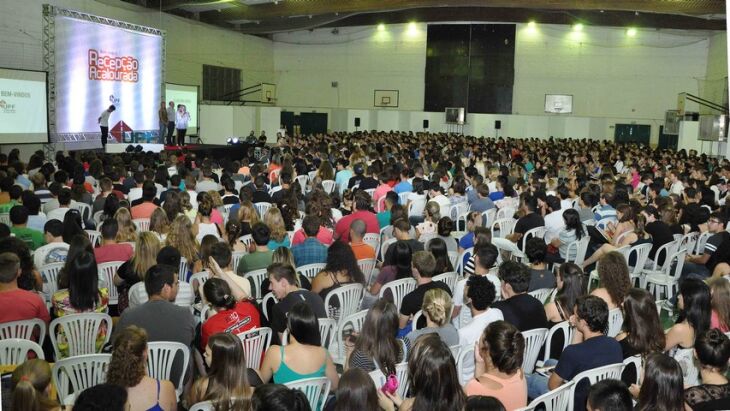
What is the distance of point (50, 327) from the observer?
437 centimetres

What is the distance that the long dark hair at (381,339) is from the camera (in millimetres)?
3865

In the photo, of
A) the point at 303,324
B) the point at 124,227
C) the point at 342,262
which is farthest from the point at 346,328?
the point at 124,227

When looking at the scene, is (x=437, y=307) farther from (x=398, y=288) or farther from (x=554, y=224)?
(x=554, y=224)

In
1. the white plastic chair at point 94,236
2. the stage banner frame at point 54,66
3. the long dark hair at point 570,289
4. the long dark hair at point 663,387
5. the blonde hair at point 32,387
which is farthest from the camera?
the stage banner frame at point 54,66

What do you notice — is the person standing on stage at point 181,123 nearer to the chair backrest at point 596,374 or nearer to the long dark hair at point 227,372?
the long dark hair at point 227,372

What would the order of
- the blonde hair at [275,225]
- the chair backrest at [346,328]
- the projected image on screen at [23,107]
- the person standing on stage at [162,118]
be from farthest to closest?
the person standing on stage at [162,118], the projected image on screen at [23,107], the blonde hair at [275,225], the chair backrest at [346,328]

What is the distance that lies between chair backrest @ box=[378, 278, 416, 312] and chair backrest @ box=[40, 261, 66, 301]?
2.76 metres

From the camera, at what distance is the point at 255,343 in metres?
4.32

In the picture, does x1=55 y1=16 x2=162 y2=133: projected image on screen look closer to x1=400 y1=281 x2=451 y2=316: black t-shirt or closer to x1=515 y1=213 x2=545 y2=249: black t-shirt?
x1=515 y1=213 x2=545 y2=249: black t-shirt

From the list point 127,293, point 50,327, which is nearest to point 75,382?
point 50,327

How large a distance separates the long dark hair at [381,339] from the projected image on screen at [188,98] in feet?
68.9

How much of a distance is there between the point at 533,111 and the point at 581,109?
197cm

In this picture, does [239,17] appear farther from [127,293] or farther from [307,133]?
[127,293]

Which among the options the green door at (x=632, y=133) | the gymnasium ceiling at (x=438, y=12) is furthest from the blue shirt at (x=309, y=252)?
the green door at (x=632, y=133)
